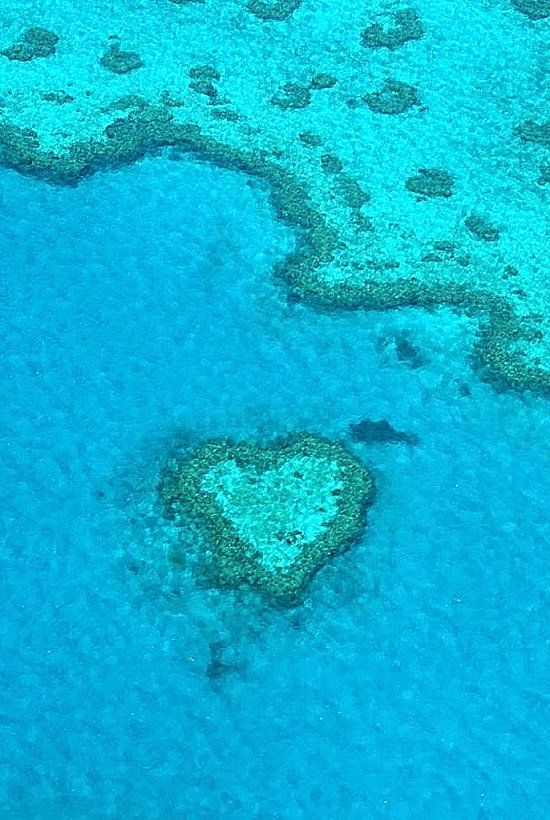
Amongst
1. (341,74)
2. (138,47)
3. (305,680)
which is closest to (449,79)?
Result: (341,74)

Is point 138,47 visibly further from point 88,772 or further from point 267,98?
point 88,772

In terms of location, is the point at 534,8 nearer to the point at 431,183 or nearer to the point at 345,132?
the point at 345,132

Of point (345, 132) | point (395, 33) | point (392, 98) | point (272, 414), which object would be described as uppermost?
point (395, 33)

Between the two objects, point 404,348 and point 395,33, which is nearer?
point 404,348

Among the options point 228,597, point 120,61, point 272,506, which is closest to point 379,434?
point 272,506

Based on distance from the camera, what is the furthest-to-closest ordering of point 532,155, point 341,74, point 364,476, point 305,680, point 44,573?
point 341,74, point 532,155, point 364,476, point 44,573, point 305,680
